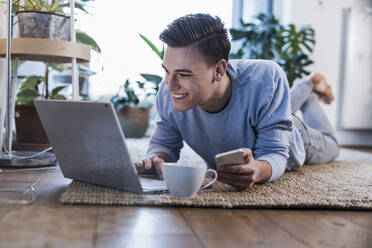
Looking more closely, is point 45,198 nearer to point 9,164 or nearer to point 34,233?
point 34,233

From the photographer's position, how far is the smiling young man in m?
1.29

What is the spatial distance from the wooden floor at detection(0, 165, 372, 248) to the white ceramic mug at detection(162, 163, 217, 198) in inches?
2.2

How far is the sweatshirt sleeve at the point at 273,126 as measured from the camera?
141cm

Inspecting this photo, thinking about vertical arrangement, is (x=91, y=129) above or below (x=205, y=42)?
below

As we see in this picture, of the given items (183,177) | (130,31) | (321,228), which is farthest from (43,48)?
(130,31)

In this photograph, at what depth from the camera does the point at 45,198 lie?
3.71 feet

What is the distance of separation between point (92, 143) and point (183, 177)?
24cm

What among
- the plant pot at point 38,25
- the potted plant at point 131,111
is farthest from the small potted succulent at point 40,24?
the potted plant at point 131,111

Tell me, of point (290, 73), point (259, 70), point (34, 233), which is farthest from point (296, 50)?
point (34, 233)

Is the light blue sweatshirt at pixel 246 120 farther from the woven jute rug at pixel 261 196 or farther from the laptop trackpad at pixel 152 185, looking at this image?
the laptop trackpad at pixel 152 185

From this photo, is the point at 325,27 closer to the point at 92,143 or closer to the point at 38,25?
the point at 38,25

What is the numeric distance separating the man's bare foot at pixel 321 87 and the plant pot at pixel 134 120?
169 cm

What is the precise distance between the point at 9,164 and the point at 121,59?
2.43 meters

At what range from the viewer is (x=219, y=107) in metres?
1.48
